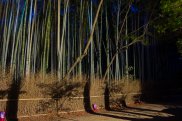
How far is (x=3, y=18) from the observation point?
46.9ft

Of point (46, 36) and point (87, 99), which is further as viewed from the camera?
point (87, 99)

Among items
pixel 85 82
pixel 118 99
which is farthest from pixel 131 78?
pixel 85 82

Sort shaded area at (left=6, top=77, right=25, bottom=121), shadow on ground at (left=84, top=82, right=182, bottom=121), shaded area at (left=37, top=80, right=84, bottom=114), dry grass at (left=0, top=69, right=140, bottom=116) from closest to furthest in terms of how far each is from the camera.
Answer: shaded area at (left=6, top=77, right=25, bottom=121) < dry grass at (left=0, top=69, right=140, bottom=116) < shaded area at (left=37, top=80, right=84, bottom=114) < shadow on ground at (left=84, top=82, right=182, bottom=121)

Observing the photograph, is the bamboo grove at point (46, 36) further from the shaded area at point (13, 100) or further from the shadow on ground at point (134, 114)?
the shadow on ground at point (134, 114)

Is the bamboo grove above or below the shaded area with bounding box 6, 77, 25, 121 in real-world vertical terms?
above

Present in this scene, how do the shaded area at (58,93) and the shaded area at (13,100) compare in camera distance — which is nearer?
the shaded area at (13,100)

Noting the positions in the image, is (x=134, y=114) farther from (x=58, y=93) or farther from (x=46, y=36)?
(x=46, y=36)

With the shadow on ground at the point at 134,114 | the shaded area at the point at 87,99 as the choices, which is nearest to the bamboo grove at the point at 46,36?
the shaded area at the point at 87,99

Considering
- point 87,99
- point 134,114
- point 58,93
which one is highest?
point 58,93

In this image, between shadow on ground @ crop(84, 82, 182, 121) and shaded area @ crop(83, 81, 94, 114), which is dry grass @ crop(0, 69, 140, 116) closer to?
shaded area @ crop(83, 81, 94, 114)

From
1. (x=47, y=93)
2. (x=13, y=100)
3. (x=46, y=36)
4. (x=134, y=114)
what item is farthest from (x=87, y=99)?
(x=13, y=100)

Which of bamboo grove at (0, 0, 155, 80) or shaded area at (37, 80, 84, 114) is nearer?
shaded area at (37, 80, 84, 114)

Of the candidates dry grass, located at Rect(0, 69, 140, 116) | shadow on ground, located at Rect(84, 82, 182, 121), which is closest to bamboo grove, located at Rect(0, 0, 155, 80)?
dry grass, located at Rect(0, 69, 140, 116)

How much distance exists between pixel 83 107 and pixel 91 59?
95.3 inches
